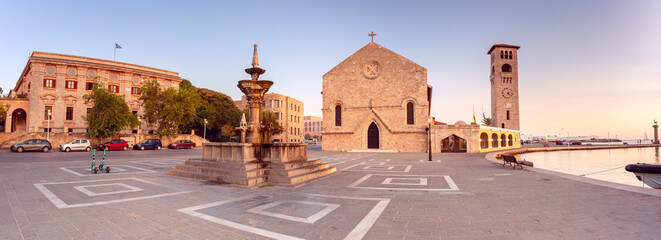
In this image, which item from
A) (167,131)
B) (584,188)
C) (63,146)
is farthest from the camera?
(167,131)

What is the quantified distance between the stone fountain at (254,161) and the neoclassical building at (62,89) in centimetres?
3724

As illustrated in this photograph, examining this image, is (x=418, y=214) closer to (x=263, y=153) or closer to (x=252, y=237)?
(x=252, y=237)

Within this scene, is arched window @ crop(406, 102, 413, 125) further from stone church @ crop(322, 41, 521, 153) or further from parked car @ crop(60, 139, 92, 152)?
parked car @ crop(60, 139, 92, 152)

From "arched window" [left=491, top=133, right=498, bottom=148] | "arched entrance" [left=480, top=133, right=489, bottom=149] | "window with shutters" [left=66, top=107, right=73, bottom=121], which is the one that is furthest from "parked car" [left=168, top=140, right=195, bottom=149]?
"arched window" [left=491, top=133, right=498, bottom=148]

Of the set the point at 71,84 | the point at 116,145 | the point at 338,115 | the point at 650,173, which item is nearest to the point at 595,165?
the point at 650,173

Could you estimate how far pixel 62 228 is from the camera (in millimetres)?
4566

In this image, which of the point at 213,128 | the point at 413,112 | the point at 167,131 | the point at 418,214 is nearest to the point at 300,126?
the point at 213,128

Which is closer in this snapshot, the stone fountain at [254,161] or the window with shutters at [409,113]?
the stone fountain at [254,161]

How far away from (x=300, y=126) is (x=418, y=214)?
77.4 metres

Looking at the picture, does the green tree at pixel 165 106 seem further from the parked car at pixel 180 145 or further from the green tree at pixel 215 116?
the green tree at pixel 215 116

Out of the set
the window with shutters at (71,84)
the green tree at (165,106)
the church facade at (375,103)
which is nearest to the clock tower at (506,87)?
the church facade at (375,103)

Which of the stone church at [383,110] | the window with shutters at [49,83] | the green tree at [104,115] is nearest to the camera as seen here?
the stone church at [383,110]

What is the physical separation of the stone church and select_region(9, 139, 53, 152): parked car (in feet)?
92.5

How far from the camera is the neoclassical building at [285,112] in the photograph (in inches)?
2734
